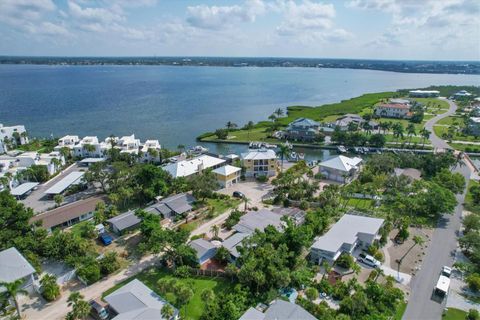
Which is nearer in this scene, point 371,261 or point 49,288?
point 49,288

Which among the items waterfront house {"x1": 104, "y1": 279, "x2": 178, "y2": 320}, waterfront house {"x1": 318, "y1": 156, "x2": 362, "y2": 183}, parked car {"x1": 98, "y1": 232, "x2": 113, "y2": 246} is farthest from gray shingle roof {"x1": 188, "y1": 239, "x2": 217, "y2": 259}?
waterfront house {"x1": 318, "y1": 156, "x2": 362, "y2": 183}

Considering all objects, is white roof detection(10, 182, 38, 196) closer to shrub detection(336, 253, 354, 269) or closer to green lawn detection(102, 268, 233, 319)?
green lawn detection(102, 268, 233, 319)

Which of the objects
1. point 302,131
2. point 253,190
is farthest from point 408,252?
point 302,131

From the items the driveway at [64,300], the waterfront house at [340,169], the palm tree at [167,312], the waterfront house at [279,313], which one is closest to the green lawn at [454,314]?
the waterfront house at [279,313]

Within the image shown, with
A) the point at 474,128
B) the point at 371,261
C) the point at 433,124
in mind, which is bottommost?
the point at 371,261

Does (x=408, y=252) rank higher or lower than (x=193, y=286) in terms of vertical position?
lower

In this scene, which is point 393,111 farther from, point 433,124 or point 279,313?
point 279,313
